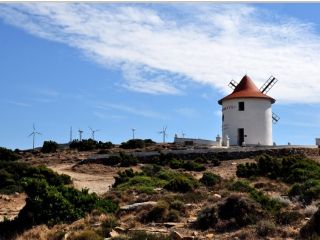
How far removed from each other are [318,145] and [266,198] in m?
24.5

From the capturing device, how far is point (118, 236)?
14484 millimetres

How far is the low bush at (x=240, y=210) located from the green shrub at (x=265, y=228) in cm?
72

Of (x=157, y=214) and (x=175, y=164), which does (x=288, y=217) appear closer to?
(x=157, y=214)

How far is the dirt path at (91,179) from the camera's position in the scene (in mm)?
27856

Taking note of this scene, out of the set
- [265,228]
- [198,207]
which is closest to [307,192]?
[198,207]

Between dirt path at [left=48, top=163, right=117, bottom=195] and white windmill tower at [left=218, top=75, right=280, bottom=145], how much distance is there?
1429 cm

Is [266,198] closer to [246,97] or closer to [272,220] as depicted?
[272,220]

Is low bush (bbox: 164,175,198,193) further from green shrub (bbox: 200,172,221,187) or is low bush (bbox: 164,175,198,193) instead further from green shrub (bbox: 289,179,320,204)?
green shrub (bbox: 289,179,320,204)

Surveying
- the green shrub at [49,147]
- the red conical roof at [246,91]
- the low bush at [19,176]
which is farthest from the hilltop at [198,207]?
the green shrub at [49,147]

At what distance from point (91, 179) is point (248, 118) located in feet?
58.1

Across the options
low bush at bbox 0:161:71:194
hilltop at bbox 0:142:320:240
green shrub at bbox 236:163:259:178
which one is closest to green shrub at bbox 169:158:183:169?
hilltop at bbox 0:142:320:240

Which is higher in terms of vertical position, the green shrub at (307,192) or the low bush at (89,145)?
the low bush at (89,145)

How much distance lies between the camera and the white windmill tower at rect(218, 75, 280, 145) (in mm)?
45031

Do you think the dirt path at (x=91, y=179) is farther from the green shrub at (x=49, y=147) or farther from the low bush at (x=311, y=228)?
the low bush at (x=311, y=228)
